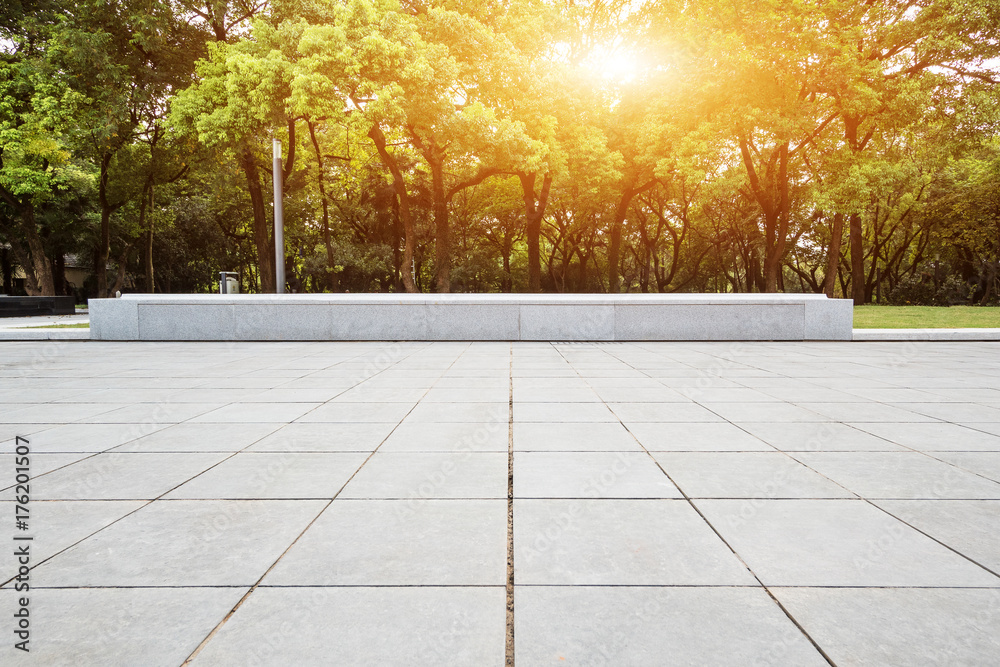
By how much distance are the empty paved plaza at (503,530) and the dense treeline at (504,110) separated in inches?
540

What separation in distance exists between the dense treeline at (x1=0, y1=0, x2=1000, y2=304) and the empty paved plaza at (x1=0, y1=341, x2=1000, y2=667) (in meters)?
13.7

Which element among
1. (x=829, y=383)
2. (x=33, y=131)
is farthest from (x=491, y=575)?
(x=33, y=131)

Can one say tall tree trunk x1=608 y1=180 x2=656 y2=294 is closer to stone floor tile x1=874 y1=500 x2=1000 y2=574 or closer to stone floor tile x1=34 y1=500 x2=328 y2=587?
stone floor tile x1=874 y1=500 x2=1000 y2=574

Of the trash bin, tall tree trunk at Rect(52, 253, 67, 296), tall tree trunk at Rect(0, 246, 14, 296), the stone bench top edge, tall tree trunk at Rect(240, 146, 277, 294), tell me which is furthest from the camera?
tall tree trunk at Rect(0, 246, 14, 296)

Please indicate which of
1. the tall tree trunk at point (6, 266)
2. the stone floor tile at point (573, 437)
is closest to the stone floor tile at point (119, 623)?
the stone floor tile at point (573, 437)

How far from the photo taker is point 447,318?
12781 millimetres

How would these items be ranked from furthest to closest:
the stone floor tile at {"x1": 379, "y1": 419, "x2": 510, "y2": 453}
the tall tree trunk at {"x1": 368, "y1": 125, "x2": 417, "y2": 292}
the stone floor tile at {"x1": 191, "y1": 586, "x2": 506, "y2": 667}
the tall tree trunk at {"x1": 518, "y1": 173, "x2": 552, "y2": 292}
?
1. the tall tree trunk at {"x1": 518, "y1": 173, "x2": 552, "y2": 292}
2. the tall tree trunk at {"x1": 368, "y1": 125, "x2": 417, "y2": 292}
3. the stone floor tile at {"x1": 379, "y1": 419, "x2": 510, "y2": 453}
4. the stone floor tile at {"x1": 191, "y1": 586, "x2": 506, "y2": 667}

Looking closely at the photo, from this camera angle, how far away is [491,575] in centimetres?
240

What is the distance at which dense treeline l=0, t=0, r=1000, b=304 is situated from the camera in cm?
1745

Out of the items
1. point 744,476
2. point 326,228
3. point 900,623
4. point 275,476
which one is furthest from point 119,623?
point 326,228

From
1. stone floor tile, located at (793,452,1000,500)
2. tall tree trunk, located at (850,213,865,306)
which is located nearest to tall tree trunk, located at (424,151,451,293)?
stone floor tile, located at (793,452,1000,500)

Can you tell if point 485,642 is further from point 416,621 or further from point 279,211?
point 279,211

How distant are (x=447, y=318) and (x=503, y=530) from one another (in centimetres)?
1010

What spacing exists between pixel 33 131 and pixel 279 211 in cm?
1495
